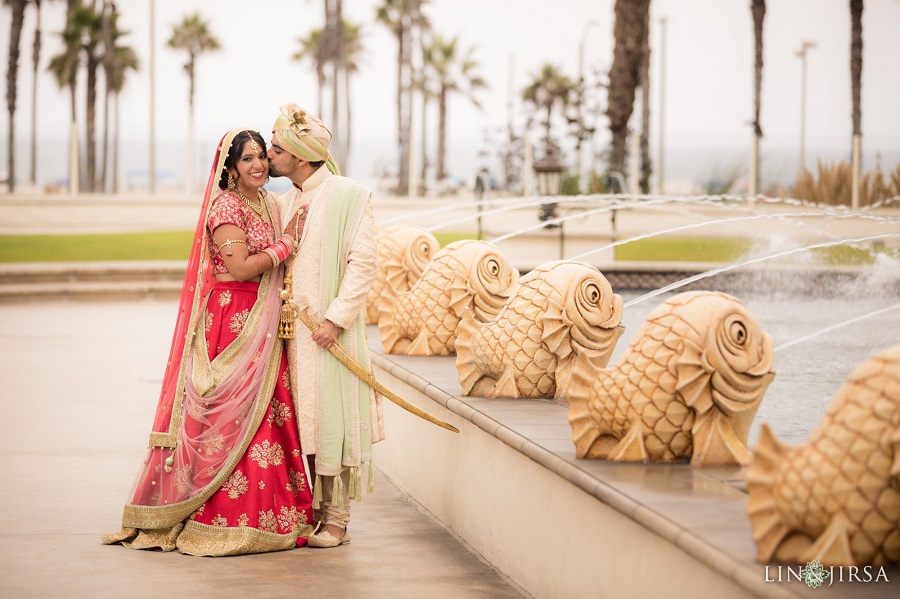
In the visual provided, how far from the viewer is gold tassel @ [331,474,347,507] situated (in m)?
5.11

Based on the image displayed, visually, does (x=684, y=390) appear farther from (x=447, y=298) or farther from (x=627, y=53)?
(x=627, y=53)

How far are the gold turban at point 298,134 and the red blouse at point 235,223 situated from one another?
305 millimetres

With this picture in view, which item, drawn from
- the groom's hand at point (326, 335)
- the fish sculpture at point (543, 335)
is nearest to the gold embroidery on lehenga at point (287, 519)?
the groom's hand at point (326, 335)

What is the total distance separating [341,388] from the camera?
5.16 m

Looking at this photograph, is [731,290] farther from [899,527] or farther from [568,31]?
[568,31]

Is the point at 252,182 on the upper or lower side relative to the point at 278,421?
upper

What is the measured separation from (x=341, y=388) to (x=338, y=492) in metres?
0.42

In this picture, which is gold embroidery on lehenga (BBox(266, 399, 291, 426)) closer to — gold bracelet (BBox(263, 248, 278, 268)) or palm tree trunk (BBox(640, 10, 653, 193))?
gold bracelet (BBox(263, 248, 278, 268))

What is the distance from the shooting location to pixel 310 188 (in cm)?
531

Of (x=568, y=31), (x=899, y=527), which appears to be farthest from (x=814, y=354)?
(x=568, y=31)

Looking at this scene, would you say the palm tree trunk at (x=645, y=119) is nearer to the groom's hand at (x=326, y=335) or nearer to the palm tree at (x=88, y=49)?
the groom's hand at (x=326, y=335)

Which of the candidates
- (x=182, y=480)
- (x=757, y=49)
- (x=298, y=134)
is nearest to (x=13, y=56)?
(x=757, y=49)

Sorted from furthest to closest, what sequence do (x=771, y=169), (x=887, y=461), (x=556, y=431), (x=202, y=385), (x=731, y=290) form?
(x=771, y=169) → (x=731, y=290) → (x=202, y=385) → (x=556, y=431) → (x=887, y=461)

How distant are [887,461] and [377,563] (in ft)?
8.37
